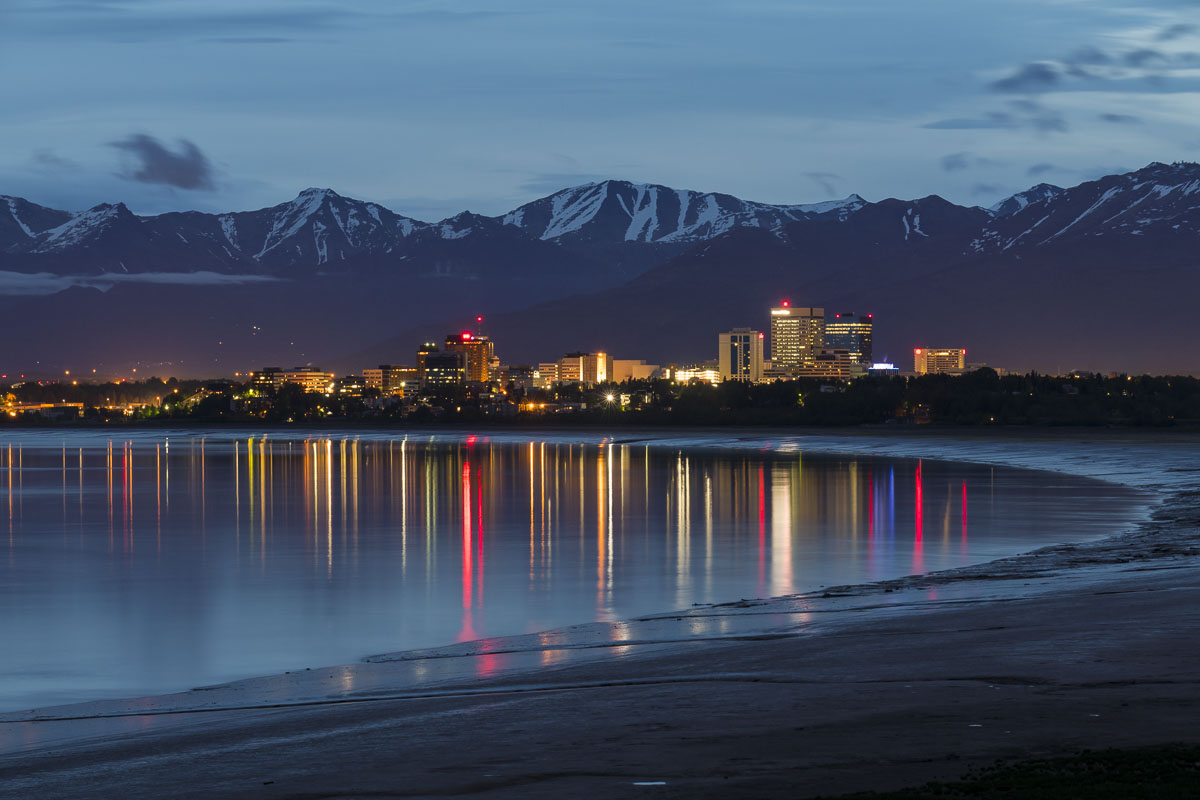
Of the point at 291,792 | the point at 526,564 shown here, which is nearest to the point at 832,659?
the point at 291,792

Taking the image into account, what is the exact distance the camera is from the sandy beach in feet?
33.0

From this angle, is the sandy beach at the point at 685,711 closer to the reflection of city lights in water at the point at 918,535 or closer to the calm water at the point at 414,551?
the calm water at the point at 414,551

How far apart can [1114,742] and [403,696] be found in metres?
7.30

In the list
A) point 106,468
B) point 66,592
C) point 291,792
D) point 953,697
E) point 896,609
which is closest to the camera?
point 291,792

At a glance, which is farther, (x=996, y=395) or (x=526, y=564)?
(x=996, y=395)

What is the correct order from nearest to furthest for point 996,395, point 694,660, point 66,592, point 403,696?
point 403,696 < point 694,660 < point 66,592 < point 996,395

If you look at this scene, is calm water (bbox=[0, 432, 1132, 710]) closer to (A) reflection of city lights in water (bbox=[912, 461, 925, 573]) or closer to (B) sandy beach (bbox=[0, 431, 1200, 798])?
(A) reflection of city lights in water (bbox=[912, 461, 925, 573])

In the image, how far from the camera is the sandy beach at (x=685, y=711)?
396 inches

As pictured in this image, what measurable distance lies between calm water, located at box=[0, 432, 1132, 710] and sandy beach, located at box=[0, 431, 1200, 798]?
2595mm

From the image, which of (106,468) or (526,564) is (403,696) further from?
(106,468)

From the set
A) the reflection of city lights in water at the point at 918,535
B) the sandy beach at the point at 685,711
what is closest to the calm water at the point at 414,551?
the reflection of city lights in water at the point at 918,535

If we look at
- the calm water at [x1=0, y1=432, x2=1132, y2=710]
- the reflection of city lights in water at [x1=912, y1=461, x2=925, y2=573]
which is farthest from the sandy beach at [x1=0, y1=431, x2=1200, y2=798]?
the reflection of city lights in water at [x1=912, y1=461, x2=925, y2=573]

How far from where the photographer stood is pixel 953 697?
1235cm

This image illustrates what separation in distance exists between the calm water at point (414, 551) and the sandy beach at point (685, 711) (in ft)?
8.51
